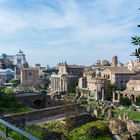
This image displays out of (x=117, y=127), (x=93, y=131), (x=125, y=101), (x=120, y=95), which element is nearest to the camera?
(x=93, y=131)

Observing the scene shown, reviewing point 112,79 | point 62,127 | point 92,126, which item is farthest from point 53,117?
point 112,79

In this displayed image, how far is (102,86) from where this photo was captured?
53.3 m

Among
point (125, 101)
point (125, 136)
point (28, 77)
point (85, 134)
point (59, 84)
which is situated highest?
point (28, 77)

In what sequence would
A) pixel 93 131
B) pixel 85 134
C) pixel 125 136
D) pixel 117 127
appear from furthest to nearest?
pixel 117 127
pixel 125 136
pixel 93 131
pixel 85 134

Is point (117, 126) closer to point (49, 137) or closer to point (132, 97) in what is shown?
point (49, 137)

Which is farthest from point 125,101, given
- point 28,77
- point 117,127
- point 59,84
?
point 28,77

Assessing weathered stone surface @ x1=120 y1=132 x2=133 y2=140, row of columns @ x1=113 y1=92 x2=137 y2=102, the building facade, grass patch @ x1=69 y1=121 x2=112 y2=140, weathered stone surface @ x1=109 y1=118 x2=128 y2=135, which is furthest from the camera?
the building facade

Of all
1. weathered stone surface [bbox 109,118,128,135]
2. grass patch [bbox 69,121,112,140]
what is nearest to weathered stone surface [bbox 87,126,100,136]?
grass patch [bbox 69,121,112,140]

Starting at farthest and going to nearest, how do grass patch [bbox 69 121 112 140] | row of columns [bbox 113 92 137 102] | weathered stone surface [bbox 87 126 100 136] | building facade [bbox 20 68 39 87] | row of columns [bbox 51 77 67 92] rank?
building facade [bbox 20 68 39 87], row of columns [bbox 51 77 67 92], row of columns [bbox 113 92 137 102], weathered stone surface [bbox 87 126 100 136], grass patch [bbox 69 121 112 140]

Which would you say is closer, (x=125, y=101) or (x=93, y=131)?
(x=93, y=131)

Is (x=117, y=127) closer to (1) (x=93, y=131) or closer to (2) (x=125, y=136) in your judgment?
(2) (x=125, y=136)

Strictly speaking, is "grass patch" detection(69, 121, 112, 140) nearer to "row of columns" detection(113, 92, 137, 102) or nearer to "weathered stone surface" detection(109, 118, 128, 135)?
"weathered stone surface" detection(109, 118, 128, 135)

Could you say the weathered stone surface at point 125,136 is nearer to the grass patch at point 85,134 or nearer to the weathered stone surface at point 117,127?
the weathered stone surface at point 117,127

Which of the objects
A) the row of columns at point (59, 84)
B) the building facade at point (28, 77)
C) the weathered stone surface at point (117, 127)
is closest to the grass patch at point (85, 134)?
the weathered stone surface at point (117, 127)
